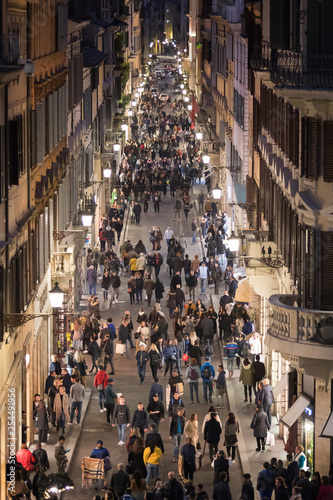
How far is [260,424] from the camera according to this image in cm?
3241

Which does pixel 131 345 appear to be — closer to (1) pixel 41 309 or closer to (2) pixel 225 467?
(1) pixel 41 309

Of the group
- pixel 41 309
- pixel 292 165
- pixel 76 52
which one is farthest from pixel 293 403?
pixel 76 52

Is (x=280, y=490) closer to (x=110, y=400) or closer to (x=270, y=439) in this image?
(x=270, y=439)

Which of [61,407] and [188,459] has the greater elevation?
[188,459]

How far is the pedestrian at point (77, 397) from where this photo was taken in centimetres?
3488

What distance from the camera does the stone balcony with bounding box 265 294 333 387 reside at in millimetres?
26781

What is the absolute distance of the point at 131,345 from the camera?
44.1 meters

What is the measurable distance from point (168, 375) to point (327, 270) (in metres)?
14.4

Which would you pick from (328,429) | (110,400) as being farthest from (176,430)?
(328,429)

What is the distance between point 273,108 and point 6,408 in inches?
592

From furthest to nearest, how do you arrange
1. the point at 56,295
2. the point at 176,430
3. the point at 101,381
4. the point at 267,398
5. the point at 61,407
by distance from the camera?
1. the point at 101,381
2. the point at 61,407
3. the point at 267,398
4. the point at 176,430
5. the point at 56,295

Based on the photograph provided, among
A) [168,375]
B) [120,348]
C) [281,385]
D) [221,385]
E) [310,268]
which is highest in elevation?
[310,268]

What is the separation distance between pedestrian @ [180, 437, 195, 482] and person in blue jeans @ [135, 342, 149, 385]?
8.89 meters

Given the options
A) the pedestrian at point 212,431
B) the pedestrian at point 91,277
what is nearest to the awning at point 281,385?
the pedestrian at point 212,431
